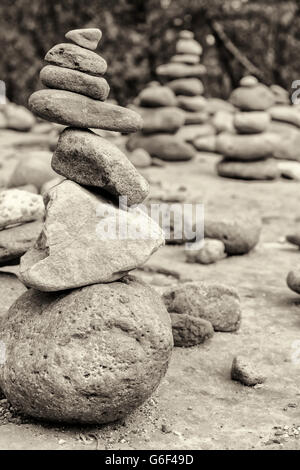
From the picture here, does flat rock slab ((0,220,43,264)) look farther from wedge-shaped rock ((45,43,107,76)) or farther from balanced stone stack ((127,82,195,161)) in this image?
balanced stone stack ((127,82,195,161))

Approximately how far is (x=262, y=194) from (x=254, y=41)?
835 cm

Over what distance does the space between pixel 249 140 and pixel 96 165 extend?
27.6 ft

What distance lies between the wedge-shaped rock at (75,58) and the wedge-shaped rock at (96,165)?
0.45 m

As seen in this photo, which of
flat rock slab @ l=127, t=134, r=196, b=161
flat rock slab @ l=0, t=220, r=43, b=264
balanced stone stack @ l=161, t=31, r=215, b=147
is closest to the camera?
flat rock slab @ l=0, t=220, r=43, b=264

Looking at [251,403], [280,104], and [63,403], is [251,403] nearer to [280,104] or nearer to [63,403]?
[63,403]

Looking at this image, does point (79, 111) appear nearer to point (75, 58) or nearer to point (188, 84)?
point (75, 58)

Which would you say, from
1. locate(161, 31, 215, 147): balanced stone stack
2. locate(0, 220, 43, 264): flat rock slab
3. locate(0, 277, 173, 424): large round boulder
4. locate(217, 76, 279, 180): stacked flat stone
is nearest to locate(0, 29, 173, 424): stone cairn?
locate(0, 277, 173, 424): large round boulder

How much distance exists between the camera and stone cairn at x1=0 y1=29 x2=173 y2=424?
180 inches

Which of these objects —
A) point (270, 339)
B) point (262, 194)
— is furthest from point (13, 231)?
point (262, 194)

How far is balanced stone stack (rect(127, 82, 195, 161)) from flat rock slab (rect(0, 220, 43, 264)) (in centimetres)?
829

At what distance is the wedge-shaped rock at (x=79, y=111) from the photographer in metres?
5.06

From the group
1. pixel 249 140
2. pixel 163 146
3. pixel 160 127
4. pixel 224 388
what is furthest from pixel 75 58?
pixel 163 146

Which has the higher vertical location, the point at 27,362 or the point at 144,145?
the point at 27,362

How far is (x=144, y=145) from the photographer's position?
48.3ft
